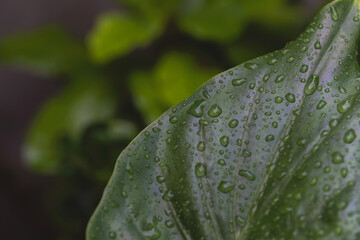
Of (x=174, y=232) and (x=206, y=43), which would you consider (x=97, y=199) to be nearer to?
(x=206, y=43)

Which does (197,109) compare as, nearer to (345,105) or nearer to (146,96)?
(345,105)

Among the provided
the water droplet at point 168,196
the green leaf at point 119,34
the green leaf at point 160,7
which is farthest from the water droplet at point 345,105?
the green leaf at point 160,7

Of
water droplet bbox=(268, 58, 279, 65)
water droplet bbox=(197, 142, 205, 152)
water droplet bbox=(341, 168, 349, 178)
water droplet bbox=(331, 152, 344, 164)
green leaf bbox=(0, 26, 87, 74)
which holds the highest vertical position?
green leaf bbox=(0, 26, 87, 74)

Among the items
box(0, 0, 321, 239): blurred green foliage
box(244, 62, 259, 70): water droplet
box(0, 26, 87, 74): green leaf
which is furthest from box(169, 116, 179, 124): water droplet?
box(0, 26, 87, 74): green leaf

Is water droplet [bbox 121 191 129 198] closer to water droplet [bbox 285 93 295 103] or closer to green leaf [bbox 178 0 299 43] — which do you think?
water droplet [bbox 285 93 295 103]

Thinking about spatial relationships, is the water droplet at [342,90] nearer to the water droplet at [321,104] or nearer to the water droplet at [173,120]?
the water droplet at [321,104]

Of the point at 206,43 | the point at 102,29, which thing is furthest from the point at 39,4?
the point at 206,43
